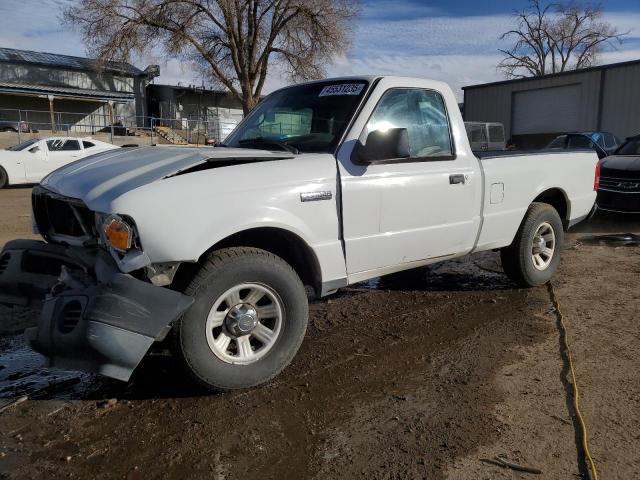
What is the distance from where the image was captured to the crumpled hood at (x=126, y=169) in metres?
2.95

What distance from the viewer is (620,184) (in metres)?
9.44

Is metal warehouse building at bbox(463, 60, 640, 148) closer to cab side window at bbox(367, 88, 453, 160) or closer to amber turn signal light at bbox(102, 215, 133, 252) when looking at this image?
cab side window at bbox(367, 88, 453, 160)

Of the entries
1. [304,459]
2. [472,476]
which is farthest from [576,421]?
[304,459]

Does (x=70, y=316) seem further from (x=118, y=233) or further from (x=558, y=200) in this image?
(x=558, y=200)

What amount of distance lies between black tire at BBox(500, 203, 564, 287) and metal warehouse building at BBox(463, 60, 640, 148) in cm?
2220

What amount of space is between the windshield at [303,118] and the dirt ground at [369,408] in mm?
1534

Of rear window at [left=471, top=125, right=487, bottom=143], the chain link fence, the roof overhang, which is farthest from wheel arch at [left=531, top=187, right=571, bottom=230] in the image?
the roof overhang

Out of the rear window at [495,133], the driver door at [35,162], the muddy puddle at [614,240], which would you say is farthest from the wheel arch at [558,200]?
the driver door at [35,162]

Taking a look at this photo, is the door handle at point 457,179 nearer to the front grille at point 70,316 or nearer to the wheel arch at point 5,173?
the front grille at point 70,316

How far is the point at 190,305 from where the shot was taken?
111 inches

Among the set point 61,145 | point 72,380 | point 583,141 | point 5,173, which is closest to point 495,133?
point 583,141

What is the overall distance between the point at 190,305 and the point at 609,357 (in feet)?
9.61

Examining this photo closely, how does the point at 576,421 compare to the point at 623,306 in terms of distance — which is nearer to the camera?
Result: the point at 576,421

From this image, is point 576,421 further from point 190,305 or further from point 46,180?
point 46,180
